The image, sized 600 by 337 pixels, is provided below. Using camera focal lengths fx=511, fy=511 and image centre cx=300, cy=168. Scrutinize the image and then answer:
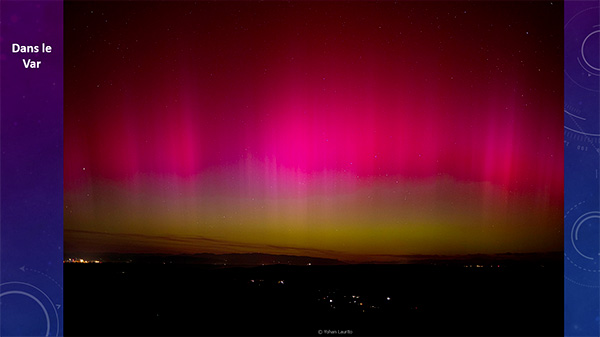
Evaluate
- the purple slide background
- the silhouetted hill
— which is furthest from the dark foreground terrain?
the purple slide background

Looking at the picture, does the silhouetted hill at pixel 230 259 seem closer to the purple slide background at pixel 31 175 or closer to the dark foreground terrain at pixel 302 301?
the dark foreground terrain at pixel 302 301

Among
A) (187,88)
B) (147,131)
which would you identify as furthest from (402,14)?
(147,131)

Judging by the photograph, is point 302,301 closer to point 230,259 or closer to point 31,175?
point 230,259

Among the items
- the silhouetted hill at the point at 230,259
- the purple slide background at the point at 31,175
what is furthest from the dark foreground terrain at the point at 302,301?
the purple slide background at the point at 31,175

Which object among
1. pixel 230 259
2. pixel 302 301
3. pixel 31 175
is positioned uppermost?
pixel 31 175

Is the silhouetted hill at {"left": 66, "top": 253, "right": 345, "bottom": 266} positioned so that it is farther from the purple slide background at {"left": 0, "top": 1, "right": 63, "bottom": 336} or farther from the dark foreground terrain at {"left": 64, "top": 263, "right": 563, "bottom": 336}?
the purple slide background at {"left": 0, "top": 1, "right": 63, "bottom": 336}

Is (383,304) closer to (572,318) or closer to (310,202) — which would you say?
(310,202)

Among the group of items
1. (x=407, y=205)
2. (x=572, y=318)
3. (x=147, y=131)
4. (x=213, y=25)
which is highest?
(x=213, y=25)

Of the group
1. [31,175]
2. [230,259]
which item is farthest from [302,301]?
[31,175]
